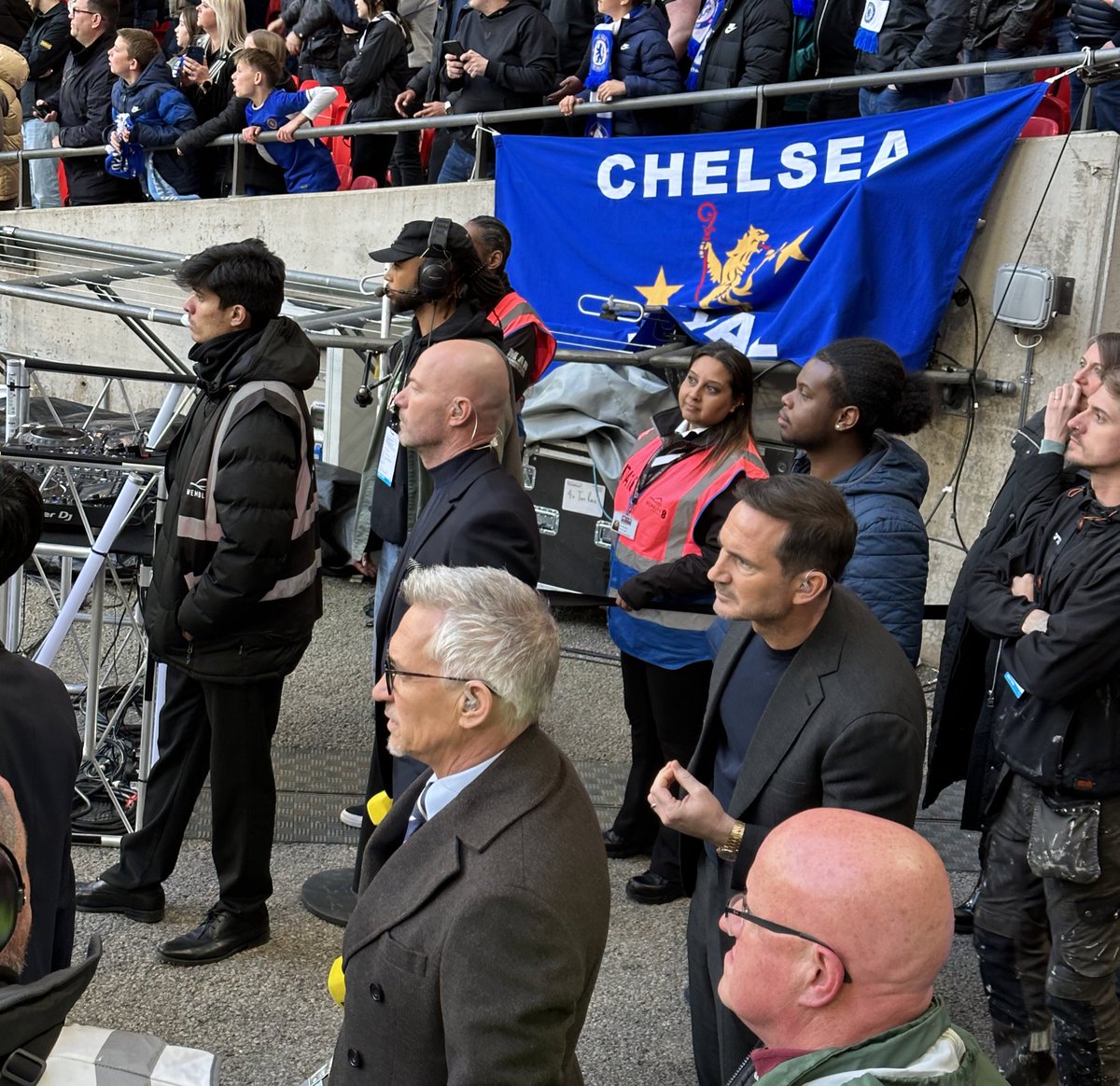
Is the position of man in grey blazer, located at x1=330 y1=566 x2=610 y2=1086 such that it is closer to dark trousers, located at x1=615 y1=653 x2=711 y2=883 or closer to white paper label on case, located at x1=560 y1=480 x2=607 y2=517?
dark trousers, located at x1=615 y1=653 x2=711 y2=883

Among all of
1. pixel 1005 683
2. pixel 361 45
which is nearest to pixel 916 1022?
pixel 1005 683

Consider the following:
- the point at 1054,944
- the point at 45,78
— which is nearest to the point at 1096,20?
the point at 1054,944

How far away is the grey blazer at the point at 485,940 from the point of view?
2.14 m

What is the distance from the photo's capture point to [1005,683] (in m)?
3.71

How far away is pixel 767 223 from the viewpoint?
729 cm

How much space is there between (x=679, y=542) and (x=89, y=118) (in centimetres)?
875

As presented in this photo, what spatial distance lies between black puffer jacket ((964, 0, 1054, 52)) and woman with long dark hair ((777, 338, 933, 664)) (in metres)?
3.65

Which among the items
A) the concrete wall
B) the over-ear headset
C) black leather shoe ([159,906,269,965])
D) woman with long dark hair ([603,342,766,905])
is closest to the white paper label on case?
the concrete wall

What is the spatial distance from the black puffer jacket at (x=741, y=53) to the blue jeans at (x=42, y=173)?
7.24 m

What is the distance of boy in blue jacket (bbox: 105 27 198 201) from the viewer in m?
10.7

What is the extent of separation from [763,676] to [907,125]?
4500 millimetres

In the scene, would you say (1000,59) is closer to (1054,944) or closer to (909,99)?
(909,99)

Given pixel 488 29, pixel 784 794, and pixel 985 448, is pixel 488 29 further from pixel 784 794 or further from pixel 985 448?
A: pixel 784 794

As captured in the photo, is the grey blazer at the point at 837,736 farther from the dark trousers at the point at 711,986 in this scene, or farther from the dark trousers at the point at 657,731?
the dark trousers at the point at 657,731
